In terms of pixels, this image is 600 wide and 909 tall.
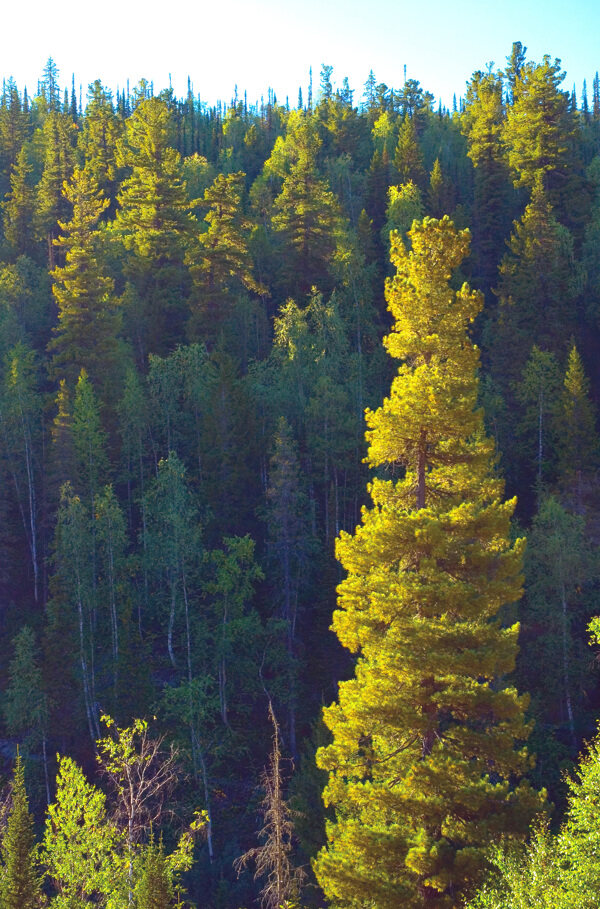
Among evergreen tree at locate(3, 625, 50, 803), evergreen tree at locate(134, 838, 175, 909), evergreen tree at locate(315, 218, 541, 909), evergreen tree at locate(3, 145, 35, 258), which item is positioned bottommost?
evergreen tree at locate(3, 625, 50, 803)

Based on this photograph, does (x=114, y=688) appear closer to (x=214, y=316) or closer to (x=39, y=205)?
(x=214, y=316)

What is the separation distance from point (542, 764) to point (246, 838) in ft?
39.7

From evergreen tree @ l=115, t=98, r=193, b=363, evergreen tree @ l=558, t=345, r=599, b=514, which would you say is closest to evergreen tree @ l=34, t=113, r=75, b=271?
evergreen tree @ l=115, t=98, r=193, b=363

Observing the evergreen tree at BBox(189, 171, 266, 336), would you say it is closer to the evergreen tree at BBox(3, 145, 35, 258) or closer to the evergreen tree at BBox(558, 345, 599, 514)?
the evergreen tree at BBox(3, 145, 35, 258)

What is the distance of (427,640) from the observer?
13.2 m

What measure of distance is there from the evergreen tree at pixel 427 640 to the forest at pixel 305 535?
0.20ft

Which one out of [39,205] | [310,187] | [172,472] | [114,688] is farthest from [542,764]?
[39,205]

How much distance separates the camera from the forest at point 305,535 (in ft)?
43.9

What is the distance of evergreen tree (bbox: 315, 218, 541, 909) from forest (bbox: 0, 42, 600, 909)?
60mm

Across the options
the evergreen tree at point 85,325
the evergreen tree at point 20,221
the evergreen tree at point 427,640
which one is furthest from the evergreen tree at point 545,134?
the evergreen tree at point 427,640

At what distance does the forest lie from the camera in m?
13.4

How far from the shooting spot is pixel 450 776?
506 inches

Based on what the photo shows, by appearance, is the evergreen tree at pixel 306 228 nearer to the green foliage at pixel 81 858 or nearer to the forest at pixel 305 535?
the forest at pixel 305 535

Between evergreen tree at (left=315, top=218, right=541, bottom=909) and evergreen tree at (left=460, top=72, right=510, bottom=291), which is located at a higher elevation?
evergreen tree at (left=460, top=72, right=510, bottom=291)
